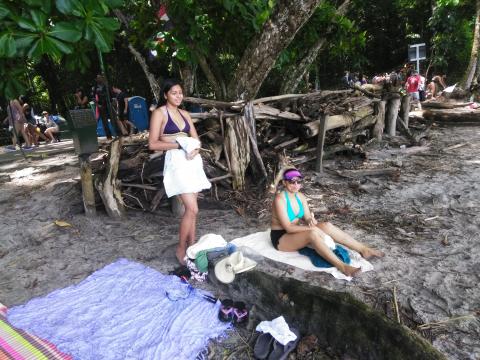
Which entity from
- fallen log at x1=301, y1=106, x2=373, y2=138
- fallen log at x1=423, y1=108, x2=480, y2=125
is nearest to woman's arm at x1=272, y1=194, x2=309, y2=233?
fallen log at x1=301, y1=106, x2=373, y2=138

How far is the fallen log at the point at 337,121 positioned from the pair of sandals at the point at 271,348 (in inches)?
179

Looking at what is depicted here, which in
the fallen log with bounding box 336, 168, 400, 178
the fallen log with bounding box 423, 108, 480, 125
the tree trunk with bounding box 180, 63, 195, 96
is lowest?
the fallen log with bounding box 336, 168, 400, 178

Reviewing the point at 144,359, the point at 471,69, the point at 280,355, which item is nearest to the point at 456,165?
the point at 280,355

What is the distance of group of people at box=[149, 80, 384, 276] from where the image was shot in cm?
338

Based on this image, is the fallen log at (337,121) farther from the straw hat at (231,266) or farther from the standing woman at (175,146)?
the straw hat at (231,266)

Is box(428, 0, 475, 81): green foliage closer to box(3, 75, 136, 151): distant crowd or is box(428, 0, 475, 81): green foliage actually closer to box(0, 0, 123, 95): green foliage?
box(3, 75, 136, 151): distant crowd

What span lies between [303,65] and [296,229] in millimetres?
5781

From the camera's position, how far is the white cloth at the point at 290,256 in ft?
10.7

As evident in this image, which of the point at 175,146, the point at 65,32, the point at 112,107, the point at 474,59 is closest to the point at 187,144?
the point at 175,146

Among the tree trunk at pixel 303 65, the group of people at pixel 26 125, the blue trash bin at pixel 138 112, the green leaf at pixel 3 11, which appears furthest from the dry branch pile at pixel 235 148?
the blue trash bin at pixel 138 112

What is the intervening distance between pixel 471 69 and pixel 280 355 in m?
14.7

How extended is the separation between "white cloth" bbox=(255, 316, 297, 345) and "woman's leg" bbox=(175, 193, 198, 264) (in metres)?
1.27

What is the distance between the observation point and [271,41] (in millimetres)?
5398

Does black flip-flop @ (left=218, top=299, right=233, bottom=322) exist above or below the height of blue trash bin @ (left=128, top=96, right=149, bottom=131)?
below
